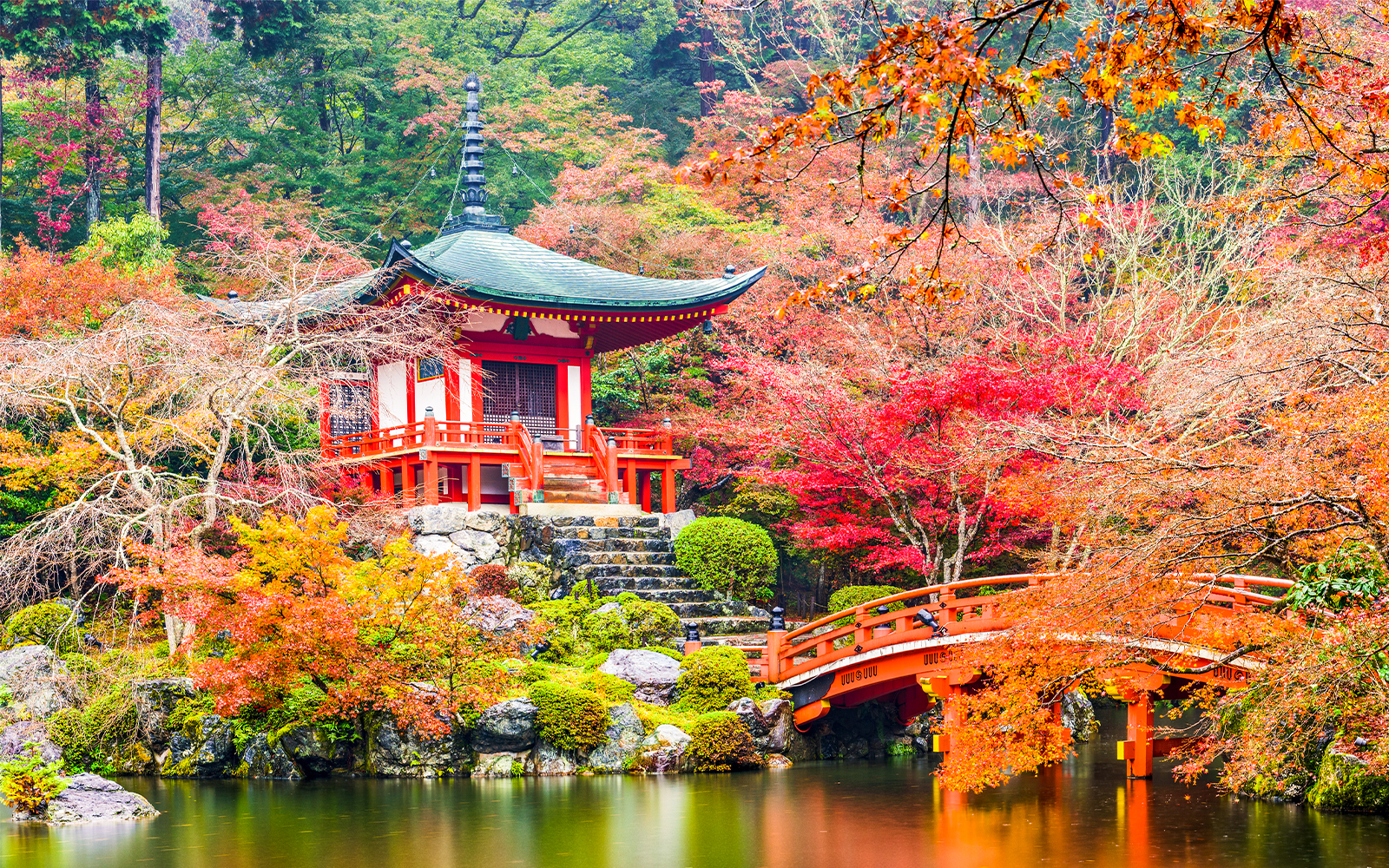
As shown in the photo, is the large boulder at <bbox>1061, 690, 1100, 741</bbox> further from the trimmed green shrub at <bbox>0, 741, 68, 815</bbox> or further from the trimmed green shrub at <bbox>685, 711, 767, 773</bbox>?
the trimmed green shrub at <bbox>0, 741, 68, 815</bbox>

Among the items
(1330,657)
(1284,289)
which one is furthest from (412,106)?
(1330,657)

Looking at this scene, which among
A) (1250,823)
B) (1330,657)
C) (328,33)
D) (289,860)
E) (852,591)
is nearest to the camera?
(1330,657)

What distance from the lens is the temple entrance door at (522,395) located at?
20.9 m

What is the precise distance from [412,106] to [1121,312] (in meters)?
16.5

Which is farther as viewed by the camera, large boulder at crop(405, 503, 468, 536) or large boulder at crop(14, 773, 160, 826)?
large boulder at crop(405, 503, 468, 536)

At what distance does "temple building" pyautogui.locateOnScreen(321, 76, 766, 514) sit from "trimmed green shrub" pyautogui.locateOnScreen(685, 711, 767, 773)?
5558mm

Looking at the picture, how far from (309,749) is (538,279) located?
8.62 meters

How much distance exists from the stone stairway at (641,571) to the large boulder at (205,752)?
15.7 feet

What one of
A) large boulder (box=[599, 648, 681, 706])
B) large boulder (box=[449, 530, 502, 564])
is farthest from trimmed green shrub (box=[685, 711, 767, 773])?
large boulder (box=[449, 530, 502, 564])

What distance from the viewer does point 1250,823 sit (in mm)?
11055

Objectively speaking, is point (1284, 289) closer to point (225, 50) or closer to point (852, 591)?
point (852, 591)

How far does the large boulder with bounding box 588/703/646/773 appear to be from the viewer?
46.5 feet

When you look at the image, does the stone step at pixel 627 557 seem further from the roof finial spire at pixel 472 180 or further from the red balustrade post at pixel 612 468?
the roof finial spire at pixel 472 180

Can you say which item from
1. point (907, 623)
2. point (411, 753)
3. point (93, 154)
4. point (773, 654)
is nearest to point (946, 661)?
point (907, 623)
